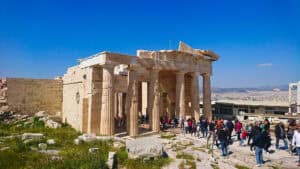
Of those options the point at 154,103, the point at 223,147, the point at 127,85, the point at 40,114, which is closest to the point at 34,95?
the point at 40,114

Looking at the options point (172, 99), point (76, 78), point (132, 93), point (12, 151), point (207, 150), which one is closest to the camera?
point (12, 151)

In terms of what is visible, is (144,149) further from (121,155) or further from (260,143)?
(260,143)

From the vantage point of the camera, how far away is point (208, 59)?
88.3 feet

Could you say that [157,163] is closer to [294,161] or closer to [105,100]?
[294,161]

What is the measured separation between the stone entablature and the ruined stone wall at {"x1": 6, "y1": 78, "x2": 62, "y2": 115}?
1.39 m

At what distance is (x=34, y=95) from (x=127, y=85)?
10157 millimetres

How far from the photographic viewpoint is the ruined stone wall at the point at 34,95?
24469 millimetres

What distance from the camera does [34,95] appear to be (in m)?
25.8

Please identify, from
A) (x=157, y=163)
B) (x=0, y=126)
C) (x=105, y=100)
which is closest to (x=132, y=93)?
(x=105, y=100)

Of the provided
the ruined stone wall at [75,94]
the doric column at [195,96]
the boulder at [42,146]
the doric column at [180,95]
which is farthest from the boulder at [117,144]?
the doric column at [195,96]

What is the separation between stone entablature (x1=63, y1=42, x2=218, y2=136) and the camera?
1870 centimetres

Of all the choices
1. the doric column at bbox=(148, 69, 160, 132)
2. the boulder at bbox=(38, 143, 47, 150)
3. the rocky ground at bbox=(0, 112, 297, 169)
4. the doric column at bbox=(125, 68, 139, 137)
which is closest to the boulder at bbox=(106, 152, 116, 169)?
the rocky ground at bbox=(0, 112, 297, 169)

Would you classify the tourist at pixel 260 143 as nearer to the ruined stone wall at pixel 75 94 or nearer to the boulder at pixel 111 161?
the boulder at pixel 111 161

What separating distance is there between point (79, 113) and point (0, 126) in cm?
668
